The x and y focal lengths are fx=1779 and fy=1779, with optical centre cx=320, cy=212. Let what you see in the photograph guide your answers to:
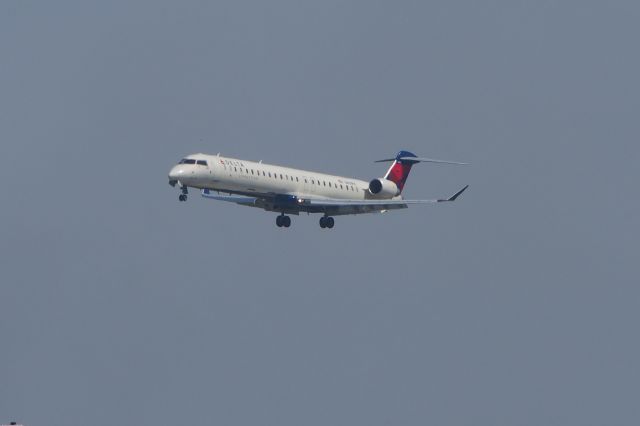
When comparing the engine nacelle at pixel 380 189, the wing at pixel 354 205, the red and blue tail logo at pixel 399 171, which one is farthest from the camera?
the red and blue tail logo at pixel 399 171

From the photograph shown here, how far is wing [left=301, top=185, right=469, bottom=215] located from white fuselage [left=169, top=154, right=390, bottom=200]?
1.81 feet

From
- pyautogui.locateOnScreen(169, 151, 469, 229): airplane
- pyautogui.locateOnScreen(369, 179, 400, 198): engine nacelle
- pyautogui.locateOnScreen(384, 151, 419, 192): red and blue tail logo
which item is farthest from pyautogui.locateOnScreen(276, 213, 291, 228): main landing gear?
pyautogui.locateOnScreen(384, 151, 419, 192): red and blue tail logo

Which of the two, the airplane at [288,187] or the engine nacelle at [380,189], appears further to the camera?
the engine nacelle at [380,189]

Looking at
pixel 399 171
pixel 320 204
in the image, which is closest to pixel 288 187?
pixel 320 204

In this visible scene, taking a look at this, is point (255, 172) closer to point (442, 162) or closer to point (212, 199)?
point (212, 199)

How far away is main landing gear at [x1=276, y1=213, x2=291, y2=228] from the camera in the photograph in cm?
9350

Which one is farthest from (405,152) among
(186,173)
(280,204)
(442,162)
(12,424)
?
(12,424)

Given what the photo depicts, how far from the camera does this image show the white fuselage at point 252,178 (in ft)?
284

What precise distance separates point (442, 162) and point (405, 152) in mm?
5010

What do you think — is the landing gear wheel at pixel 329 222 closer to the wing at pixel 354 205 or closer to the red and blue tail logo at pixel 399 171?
the wing at pixel 354 205

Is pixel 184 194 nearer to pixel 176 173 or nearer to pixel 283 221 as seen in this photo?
pixel 176 173

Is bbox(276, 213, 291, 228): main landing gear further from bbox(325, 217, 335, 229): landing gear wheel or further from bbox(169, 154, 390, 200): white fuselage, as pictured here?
bbox(325, 217, 335, 229): landing gear wheel

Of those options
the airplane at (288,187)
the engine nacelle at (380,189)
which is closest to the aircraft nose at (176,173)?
the airplane at (288,187)

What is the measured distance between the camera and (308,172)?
93375 millimetres
